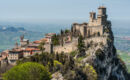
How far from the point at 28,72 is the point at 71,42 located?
21.7 metres

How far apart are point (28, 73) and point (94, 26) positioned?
95.2 feet

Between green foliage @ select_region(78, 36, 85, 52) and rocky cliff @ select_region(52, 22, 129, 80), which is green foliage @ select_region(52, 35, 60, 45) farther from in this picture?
rocky cliff @ select_region(52, 22, 129, 80)

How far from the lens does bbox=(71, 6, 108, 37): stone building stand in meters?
61.8

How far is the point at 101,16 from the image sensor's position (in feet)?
215

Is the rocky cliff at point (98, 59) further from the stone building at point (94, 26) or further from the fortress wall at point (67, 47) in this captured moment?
the fortress wall at point (67, 47)

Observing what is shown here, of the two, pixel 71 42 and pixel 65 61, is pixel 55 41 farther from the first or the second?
pixel 65 61

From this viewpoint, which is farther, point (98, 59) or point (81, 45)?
point (98, 59)

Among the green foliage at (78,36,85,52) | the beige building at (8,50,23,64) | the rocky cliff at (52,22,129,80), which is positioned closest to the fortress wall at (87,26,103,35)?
the rocky cliff at (52,22,129,80)

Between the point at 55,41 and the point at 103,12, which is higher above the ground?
the point at 103,12

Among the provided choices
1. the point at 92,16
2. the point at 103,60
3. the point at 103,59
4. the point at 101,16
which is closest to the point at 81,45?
the point at 103,59

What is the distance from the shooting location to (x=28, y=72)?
38906 millimetres

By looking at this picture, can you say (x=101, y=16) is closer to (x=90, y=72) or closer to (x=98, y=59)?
(x=98, y=59)

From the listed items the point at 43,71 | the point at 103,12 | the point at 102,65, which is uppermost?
the point at 103,12

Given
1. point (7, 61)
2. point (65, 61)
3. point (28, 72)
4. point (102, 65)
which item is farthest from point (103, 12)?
point (28, 72)
